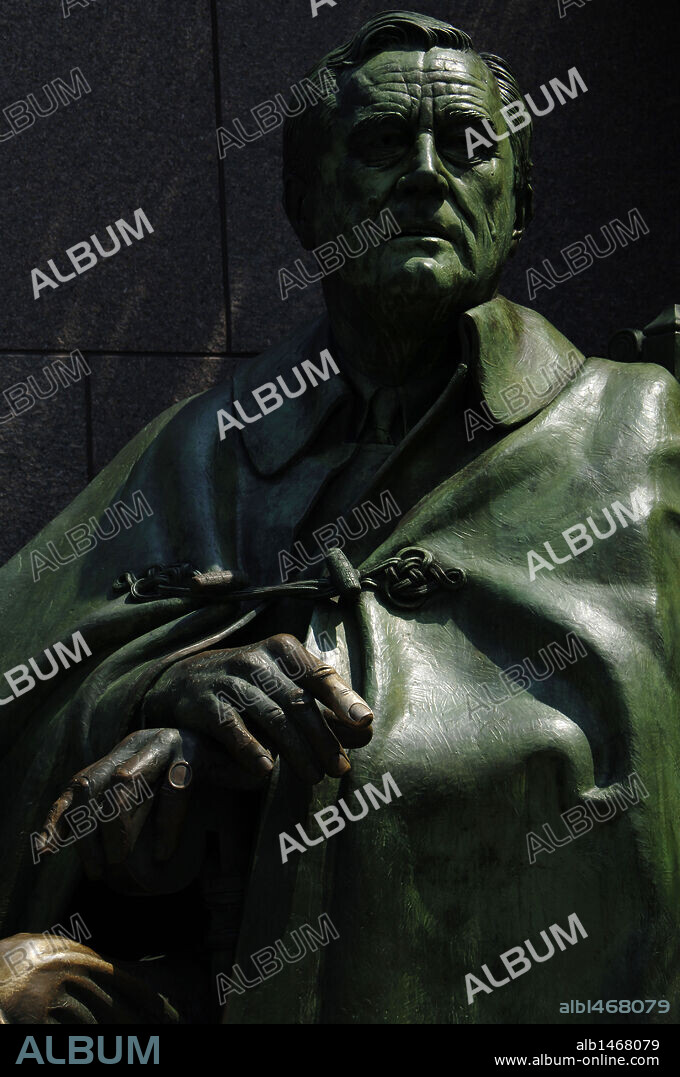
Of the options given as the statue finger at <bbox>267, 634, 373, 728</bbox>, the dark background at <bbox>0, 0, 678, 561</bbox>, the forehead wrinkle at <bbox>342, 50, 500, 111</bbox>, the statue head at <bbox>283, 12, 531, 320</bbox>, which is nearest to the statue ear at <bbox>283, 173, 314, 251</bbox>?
the statue head at <bbox>283, 12, 531, 320</bbox>

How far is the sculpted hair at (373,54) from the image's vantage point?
4609 mm

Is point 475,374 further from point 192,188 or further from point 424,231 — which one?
point 192,188

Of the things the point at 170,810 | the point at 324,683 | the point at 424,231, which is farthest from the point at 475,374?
the point at 170,810

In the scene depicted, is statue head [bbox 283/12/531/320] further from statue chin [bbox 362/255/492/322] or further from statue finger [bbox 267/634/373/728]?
statue finger [bbox 267/634/373/728]

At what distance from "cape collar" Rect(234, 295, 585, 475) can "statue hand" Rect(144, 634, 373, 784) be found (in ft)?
2.41

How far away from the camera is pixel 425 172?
4.44m

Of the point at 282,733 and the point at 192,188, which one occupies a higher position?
the point at 192,188

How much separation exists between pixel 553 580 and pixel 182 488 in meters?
1.01

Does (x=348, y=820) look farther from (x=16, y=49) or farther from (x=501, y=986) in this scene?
(x=16, y=49)

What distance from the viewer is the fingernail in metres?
3.91

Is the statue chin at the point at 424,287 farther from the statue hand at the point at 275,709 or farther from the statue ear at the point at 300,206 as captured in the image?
the statue hand at the point at 275,709

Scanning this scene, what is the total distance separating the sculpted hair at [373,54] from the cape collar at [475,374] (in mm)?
354

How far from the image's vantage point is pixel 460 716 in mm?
4191

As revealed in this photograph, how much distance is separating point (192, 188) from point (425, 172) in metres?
1.92
